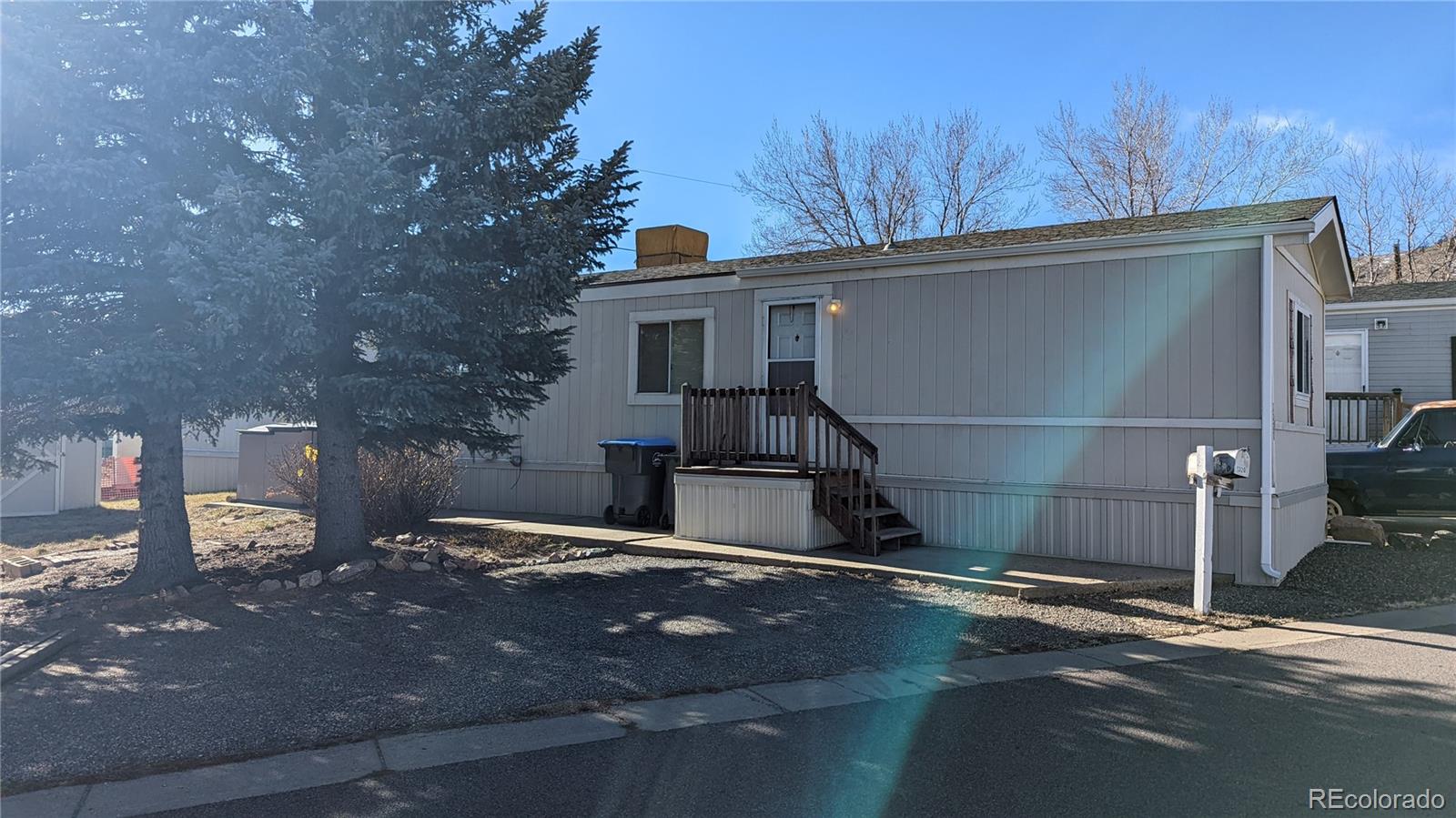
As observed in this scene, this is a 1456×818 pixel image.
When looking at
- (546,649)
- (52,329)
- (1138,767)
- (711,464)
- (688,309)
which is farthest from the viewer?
(688,309)

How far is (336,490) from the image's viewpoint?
8523 mm

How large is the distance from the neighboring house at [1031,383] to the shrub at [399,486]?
2798 millimetres

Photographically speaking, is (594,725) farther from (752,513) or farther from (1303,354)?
(1303,354)

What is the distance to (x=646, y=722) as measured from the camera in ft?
15.2

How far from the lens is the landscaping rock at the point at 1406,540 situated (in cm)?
1041

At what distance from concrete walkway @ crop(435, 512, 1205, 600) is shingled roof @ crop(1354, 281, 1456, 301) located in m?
10.1

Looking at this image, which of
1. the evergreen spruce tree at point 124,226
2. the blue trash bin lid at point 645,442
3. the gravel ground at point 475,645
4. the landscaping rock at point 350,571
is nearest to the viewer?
the gravel ground at point 475,645

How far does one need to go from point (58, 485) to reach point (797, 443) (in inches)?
506

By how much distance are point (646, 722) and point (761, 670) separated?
1.15 m

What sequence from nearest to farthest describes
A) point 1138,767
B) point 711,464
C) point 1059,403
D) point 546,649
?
1. point 1138,767
2. point 546,649
3. point 1059,403
4. point 711,464

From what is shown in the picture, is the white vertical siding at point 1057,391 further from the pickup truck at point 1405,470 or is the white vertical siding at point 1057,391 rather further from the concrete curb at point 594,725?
the pickup truck at point 1405,470

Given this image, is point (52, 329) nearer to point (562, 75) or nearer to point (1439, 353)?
point (562, 75)

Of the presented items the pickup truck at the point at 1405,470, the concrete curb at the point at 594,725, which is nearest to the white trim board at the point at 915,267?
the concrete curb at the point at 594,725

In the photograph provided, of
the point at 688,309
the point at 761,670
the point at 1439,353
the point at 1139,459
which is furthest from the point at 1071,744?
the point at 1439,353
